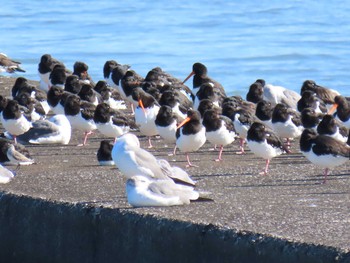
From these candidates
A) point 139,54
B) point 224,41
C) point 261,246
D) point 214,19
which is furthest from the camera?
point 214,19

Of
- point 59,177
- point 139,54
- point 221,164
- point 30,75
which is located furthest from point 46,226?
point 139,54


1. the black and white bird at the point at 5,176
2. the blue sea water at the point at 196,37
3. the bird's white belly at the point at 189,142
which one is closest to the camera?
the black and white bird at the point at 5,176

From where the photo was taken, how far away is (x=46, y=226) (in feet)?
25.7

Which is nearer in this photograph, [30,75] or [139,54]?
[30,75]

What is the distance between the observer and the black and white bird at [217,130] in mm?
11117

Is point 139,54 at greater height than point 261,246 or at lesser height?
lesser

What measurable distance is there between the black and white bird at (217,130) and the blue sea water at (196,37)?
11256mm

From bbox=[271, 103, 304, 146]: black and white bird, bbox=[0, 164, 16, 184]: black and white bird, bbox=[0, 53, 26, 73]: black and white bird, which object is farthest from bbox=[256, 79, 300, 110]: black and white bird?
bbox=[0, 164, 16, 184]: black and white bird

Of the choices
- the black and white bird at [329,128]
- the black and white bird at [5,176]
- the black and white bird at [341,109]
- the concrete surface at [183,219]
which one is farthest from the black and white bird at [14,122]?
the black and white bird at [341,109]

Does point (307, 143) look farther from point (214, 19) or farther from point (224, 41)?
point (214, 19)

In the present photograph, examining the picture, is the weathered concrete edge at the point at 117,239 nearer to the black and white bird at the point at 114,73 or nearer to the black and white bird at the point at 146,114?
the black and white bird at the point at 146,114

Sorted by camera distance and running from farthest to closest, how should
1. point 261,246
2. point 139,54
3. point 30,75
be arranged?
1. point 139,54
2. point 30,75
3. point 261,246

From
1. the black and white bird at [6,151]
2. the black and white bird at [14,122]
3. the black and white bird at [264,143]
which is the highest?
the black and white bird at [264,143]

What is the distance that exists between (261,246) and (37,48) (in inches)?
847
